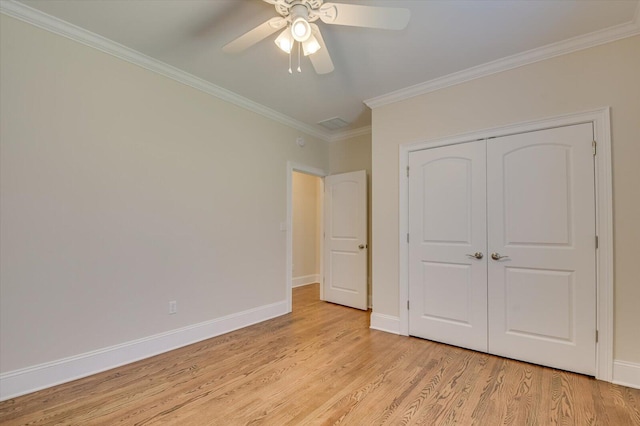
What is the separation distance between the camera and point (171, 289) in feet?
9.52

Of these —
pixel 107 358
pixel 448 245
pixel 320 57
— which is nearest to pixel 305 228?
pixel 448 245

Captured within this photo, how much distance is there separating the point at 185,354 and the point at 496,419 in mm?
2546

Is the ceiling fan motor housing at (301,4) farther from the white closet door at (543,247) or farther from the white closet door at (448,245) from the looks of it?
the white closet door at (543,247)

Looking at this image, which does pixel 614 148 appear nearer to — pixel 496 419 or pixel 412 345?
pixel 496 419

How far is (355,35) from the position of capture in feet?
7.78

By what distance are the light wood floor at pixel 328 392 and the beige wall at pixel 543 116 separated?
24.6 inches

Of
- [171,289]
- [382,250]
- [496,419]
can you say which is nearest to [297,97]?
[382,250]

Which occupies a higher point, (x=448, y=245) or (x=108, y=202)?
(x=108, y=202)

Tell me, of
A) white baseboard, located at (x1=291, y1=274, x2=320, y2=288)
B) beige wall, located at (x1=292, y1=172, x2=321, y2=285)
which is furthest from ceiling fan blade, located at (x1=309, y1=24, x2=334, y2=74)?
white baseboard, located at (x1=291, y1=274, x2=320, y2=288)

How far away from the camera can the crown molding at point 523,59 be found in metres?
2.29

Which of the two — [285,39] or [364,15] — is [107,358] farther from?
[364,15]

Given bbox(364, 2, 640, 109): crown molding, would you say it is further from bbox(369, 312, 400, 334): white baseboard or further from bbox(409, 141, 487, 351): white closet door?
bbox(369, 312, 400, 334): white baseboard

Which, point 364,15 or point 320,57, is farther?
point 320,57

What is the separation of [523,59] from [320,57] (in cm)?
192
